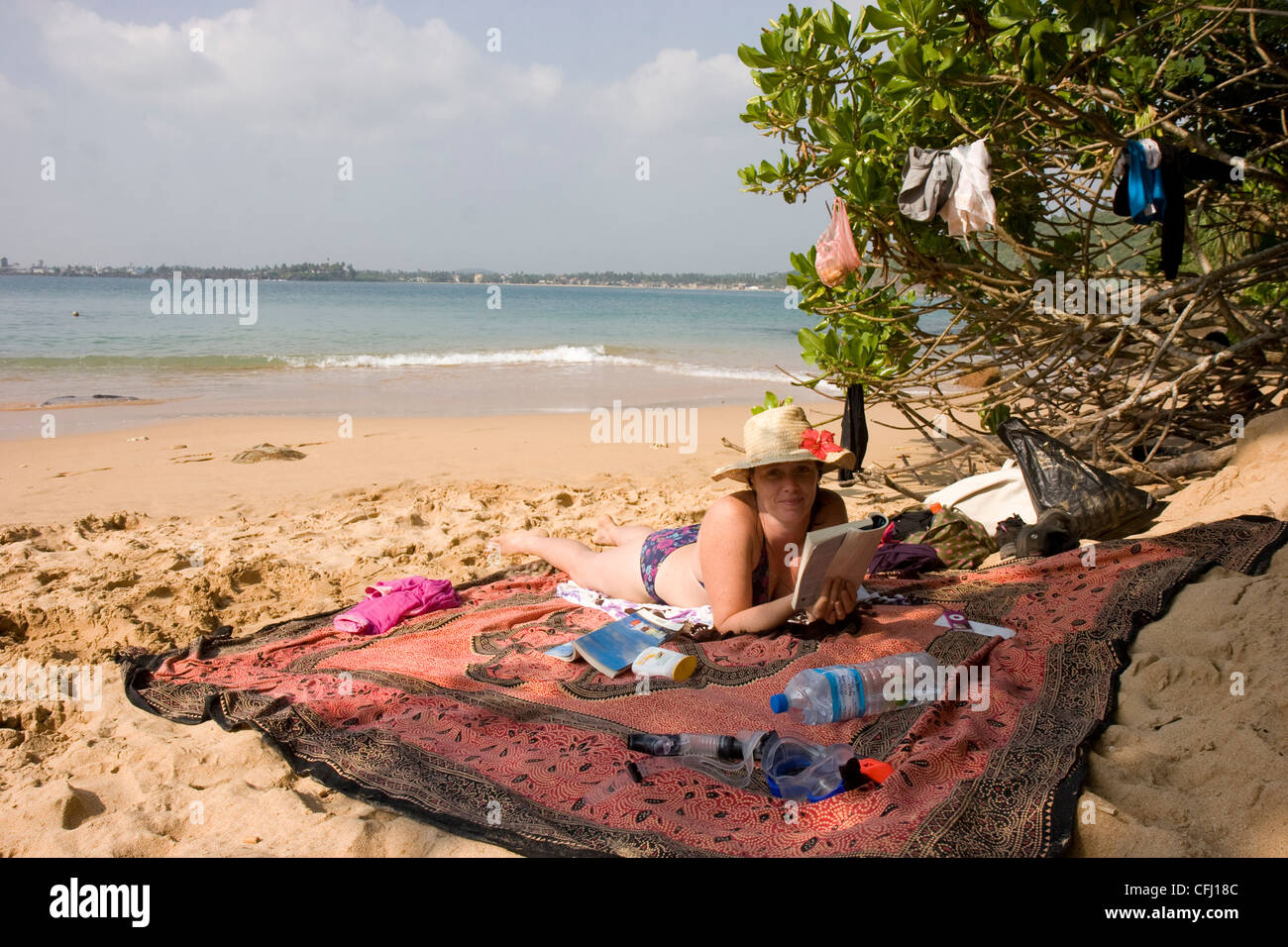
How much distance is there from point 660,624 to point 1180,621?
2.00 metres

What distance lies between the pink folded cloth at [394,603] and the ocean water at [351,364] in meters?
6.87

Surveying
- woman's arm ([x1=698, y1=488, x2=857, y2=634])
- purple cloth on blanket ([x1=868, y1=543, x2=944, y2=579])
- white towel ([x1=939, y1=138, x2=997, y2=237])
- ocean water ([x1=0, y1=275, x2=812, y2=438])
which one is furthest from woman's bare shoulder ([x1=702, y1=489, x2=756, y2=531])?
ocean water ([x1=0, y1=275, x2=812, y2=438])

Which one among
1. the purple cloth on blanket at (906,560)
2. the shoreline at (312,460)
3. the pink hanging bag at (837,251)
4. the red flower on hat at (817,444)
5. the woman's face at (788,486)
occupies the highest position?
the pink hanging bag at (837,251)

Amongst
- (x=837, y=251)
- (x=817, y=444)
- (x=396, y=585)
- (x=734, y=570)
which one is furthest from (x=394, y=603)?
(x=837, y=251)

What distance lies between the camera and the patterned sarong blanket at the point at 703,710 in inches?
84.4

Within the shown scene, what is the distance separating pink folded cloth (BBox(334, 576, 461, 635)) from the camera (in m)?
4.00

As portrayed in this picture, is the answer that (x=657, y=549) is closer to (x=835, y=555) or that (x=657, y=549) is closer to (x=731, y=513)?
(x=731, y=513)

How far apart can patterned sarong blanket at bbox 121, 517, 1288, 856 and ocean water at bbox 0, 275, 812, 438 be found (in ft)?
24.6

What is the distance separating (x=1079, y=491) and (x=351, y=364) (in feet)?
51.3

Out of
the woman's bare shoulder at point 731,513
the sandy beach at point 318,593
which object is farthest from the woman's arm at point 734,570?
the sandy beach at point 318,593

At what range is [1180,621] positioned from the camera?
3076mm

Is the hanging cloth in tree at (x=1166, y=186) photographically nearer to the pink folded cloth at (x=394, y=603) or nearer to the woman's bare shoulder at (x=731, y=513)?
the woman's bare shoulder at (x=731, y=513)
